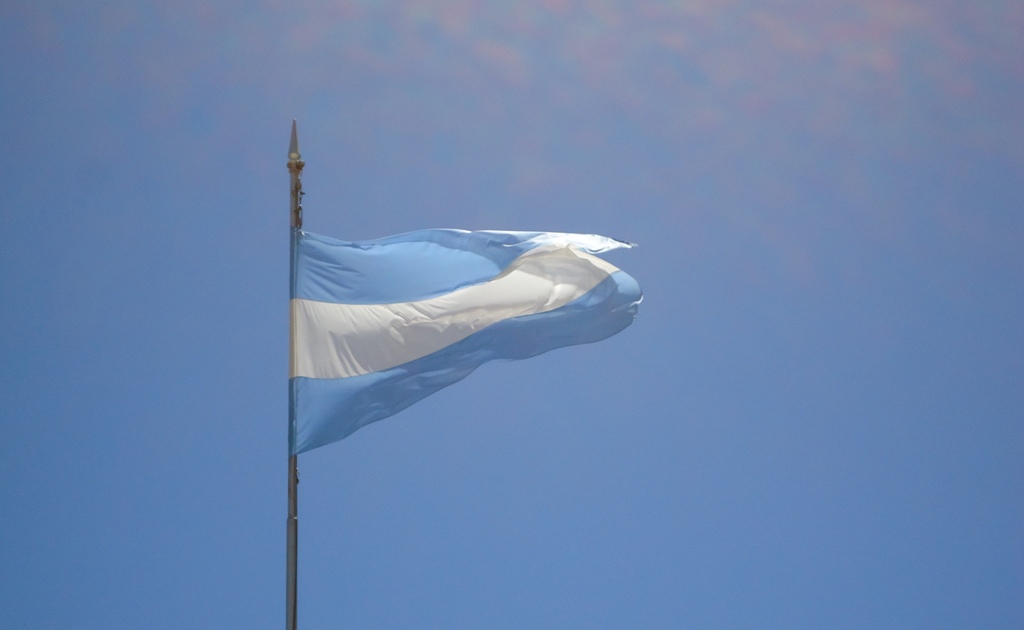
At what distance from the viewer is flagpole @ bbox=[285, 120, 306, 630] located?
1638 centimetres

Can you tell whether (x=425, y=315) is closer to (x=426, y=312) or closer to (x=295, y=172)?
(x=426, y=312)

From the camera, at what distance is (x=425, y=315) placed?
18.8 metres

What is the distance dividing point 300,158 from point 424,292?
8.48 ft

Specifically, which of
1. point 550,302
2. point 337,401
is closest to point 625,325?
point 550,302

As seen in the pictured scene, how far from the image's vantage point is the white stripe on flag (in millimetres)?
18141

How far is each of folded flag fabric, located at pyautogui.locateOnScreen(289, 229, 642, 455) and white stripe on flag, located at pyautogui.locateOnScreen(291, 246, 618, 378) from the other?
14 mm

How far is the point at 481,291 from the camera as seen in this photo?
1930 centimetres

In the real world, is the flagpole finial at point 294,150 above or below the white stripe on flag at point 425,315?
above

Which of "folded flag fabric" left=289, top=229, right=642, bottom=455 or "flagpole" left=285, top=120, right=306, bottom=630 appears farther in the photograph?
"folded flag fabric" left=289, top=229, right=642, bottom=455

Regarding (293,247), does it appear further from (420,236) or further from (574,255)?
(574,255)

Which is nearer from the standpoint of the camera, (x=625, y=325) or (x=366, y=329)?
(x=366, y=329)

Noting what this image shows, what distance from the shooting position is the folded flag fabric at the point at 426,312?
1805cm

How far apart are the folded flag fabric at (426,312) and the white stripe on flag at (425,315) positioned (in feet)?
0.05

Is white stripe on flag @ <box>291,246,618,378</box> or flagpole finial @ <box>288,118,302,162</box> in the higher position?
flagpole finial @ <box>288,118,302,162</box>
